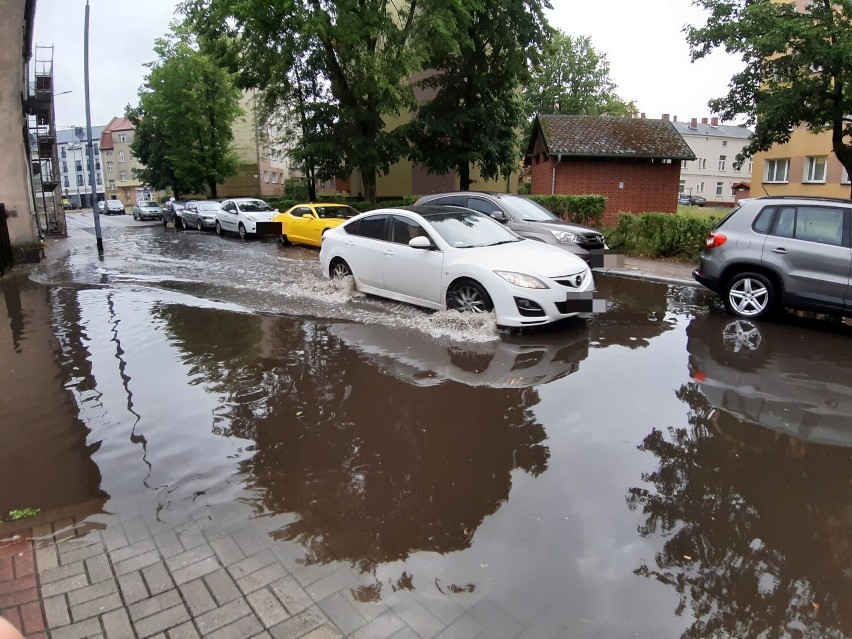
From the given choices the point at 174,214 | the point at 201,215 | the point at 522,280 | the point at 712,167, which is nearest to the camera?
the point at 522,280

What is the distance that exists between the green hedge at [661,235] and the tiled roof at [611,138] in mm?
10532

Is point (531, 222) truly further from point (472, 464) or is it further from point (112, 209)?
point (112, 209)

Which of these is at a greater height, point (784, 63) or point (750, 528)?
point (784, 63)

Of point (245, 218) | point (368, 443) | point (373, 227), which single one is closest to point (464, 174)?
point (245, 218)

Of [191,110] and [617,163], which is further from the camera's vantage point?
[191,110]

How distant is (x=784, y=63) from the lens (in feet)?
53.1

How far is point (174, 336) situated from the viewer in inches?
308

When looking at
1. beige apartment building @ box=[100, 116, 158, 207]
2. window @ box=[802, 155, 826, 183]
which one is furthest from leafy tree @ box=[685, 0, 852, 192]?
beige apartment building @ box=[100, 116, 158, 207]

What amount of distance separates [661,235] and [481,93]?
12947mm

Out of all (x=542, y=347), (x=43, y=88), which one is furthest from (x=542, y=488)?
(x=43, y=88)

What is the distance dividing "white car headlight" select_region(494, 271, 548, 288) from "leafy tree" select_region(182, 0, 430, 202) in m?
14.3

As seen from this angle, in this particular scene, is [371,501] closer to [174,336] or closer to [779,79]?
[174,336]

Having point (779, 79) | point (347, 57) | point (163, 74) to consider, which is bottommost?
point (779, 79)

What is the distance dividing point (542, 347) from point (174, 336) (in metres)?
4.66
